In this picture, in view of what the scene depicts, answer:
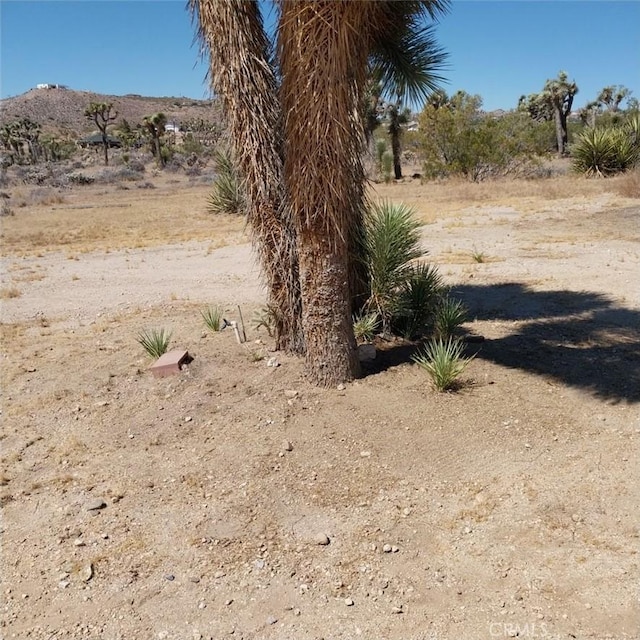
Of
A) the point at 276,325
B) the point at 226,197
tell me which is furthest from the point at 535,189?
the point at 276,325

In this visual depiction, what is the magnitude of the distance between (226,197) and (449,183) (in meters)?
10.3

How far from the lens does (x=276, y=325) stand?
5902 millimetres

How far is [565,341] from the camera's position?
6.29 meters

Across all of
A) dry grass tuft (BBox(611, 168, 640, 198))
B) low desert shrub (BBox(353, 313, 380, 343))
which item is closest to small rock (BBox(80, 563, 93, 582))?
low desert shrub (BBox(353, 313, 380, 343))

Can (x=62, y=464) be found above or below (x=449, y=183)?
below

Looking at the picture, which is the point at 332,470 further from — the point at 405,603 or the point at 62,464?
the point at 62,464

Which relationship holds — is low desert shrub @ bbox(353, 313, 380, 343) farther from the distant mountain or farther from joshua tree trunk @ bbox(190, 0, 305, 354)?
the distant mountain

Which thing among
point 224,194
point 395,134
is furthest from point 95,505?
point 395,134

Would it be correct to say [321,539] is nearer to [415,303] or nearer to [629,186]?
[415,303]

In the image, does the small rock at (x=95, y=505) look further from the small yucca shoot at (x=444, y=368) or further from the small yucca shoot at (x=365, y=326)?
the small yucca shoot at (x=365, y=326)

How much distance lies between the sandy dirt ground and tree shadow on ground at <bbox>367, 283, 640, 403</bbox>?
0.11 feet

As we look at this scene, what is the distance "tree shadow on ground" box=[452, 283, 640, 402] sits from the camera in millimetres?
5355

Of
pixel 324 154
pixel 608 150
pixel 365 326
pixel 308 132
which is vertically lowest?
pixel 365 326

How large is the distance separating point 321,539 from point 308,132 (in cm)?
284
